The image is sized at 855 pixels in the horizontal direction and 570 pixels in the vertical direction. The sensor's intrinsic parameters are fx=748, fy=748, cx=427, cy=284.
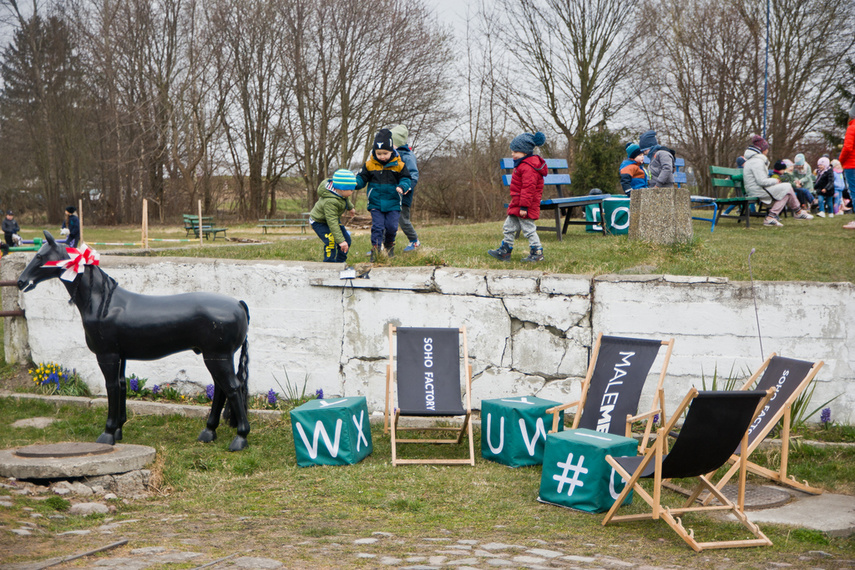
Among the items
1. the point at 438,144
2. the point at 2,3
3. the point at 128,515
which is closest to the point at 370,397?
the point at 128,515

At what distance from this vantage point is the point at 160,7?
30.0 meters

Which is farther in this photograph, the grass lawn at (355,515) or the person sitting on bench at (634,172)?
the person sitting on bench at (634,172)

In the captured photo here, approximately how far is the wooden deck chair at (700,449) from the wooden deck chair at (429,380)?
169 centimetres

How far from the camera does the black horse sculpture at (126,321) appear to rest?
18.5ft

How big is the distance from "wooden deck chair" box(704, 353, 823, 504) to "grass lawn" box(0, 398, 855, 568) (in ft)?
1.09

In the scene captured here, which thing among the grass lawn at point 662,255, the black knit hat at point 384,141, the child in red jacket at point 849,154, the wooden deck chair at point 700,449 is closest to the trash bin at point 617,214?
the grass lawn at point 662,255

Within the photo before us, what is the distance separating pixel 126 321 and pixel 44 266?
712 millimetres

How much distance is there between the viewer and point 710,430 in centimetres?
399

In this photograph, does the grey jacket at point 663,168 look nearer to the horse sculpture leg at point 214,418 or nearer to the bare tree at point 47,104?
the horse sculpture leg at point 214,418

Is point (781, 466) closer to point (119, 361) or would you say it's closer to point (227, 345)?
point (227, 345)

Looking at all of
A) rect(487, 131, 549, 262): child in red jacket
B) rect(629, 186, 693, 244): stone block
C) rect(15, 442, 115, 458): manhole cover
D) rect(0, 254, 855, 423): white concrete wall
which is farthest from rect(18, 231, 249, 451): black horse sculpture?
rect(629, 186, 693, 244): stone block

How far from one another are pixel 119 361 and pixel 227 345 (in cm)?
83

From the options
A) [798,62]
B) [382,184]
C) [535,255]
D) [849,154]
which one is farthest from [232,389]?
[798,62]

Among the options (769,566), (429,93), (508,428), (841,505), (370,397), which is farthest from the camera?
(429,93)
